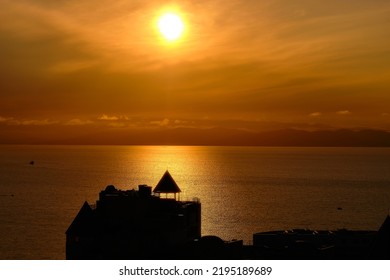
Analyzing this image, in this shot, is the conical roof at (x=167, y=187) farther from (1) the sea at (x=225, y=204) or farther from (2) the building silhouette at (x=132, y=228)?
(1) the sea at (x=225, y=204)

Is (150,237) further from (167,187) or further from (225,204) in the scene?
(225,204)

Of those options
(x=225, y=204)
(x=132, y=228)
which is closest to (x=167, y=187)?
(x=132, y=228)

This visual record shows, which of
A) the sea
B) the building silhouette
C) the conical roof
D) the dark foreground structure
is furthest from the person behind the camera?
the sea

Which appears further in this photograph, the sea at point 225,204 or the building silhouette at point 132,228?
the sea at point 225,204

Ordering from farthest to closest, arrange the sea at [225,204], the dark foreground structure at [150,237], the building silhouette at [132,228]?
the sea at [225,204], the building silhouette at [132,228], the dark foreground structure at [150,237]

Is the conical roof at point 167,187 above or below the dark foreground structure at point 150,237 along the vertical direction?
above

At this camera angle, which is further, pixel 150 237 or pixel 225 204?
pixel 225 204

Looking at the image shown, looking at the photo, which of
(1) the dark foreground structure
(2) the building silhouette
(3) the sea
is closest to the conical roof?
(1) the dark foreground structure

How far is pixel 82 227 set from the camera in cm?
3850

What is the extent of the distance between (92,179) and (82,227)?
485 feet

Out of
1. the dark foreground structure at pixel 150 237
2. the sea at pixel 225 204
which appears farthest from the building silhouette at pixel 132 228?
the sea at pixel 225 204

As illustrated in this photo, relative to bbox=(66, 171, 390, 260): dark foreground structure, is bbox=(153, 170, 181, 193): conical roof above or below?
above

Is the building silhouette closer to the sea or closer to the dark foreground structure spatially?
the dark foreground structure
